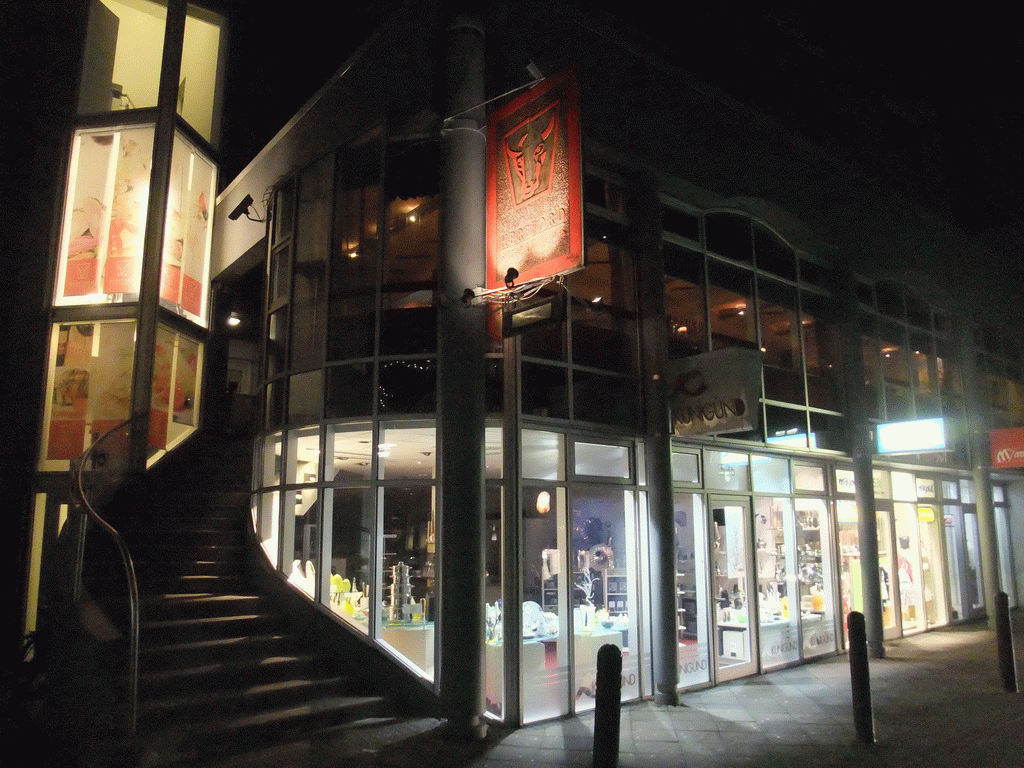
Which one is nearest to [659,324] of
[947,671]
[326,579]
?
[326,579]

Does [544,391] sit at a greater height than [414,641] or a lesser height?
greater

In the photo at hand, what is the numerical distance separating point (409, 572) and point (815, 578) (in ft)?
25.4

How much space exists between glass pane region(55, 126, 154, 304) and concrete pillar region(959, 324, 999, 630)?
17.5 m

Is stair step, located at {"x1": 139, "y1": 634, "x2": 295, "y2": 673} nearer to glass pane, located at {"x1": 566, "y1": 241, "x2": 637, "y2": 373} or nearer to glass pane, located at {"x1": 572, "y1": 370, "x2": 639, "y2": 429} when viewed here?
glass pane, located at {"x1": 572, "y1": 370, "x2": 639, "y2": 429}

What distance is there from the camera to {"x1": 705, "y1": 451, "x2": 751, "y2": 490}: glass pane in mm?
11047

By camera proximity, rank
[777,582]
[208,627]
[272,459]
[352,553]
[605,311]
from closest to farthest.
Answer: [208,627], [352,553], [605,311], [272,459], [777,582]

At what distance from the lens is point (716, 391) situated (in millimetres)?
9367

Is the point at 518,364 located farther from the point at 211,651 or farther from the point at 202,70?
the point at 202,70

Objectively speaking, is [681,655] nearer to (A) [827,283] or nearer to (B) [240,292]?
(A) [827,283]

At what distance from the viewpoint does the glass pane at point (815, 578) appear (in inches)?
486

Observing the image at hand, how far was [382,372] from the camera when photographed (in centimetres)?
903

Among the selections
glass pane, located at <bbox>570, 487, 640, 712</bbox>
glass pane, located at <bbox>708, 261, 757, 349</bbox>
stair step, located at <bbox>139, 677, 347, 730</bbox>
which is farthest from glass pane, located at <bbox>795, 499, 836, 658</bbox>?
stair step, located at <bbox>139, 677, 347, 730</bbox>

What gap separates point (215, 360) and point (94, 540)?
18.6 ft

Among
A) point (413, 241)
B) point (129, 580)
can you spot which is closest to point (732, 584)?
point (413, 241)
